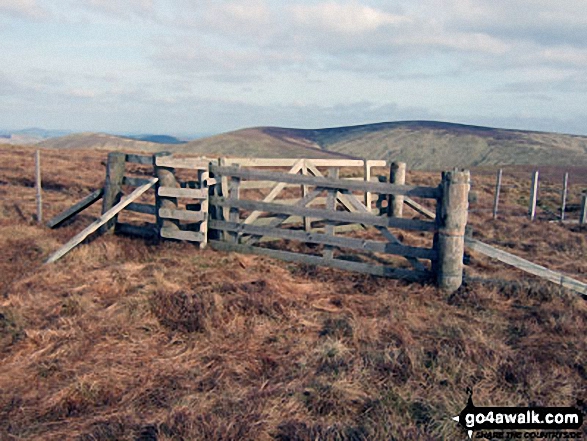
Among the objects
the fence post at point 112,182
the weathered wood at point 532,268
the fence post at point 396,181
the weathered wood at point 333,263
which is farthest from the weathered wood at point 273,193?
the weathered wood at point 532,268

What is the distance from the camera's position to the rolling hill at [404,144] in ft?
345

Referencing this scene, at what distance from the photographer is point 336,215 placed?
25.8ft

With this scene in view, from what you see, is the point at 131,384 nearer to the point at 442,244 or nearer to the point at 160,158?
the point at 442,244

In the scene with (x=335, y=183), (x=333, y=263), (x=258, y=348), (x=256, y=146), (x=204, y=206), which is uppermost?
(x=256, y=146)

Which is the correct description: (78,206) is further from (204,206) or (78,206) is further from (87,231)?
(204,206)

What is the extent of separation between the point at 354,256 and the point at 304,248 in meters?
1.08

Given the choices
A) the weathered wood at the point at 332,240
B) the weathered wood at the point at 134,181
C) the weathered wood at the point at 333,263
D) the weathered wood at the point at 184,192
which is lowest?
the weathered wood at the point at 333,263

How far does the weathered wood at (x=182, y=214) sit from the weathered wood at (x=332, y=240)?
28 cm

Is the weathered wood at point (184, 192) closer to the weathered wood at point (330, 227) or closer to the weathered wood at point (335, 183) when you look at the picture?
the weathered wood at point (335, 183)

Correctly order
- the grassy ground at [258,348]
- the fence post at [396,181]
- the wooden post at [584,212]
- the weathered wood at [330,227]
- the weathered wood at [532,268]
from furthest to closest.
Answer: the wooden post at [584,212]
the fence post at [396,181]
the weathered wood at [330,227]
the weathered wood at [532,268]
the grassy ground at [258,348]

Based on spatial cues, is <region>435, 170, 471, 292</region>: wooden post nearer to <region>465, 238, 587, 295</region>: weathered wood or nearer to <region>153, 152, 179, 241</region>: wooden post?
<region>465, 238, 587, 295</region>: weathered wood

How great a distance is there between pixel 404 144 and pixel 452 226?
125 meters

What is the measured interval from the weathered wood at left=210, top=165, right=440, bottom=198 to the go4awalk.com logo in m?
3.73

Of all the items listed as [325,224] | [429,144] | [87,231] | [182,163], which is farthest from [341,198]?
[429,144]
